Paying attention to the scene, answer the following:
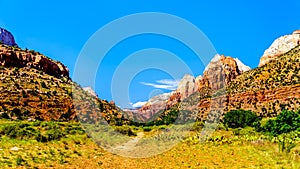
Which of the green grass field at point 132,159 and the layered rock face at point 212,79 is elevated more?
the layered rock face at point 212,79

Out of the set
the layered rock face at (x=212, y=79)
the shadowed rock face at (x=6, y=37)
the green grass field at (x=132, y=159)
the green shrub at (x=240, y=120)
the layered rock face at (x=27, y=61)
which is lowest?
the green grass field at (x=132, y=159)

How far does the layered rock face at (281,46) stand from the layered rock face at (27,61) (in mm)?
94446

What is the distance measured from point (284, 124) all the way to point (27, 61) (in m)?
62.6

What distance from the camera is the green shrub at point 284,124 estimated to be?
129ft

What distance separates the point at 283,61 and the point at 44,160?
84.1 meters

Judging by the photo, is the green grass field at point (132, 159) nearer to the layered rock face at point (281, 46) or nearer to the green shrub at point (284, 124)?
the green shrub at point (284, 124)

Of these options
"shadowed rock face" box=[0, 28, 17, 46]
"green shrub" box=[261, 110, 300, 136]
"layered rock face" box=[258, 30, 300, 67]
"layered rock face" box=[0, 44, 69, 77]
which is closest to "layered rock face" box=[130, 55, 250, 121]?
"layered rock face" box=[258, 30, 300, 67]

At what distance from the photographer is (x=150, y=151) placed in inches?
1139

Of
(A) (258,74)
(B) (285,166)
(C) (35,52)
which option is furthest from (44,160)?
(A) (258,74)

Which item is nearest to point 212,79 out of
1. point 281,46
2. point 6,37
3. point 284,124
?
point 281,46

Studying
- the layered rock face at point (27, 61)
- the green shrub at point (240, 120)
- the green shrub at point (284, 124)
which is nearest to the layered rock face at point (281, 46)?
the layered rock face at point (27, 61)

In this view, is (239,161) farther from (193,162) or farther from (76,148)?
(76,148)

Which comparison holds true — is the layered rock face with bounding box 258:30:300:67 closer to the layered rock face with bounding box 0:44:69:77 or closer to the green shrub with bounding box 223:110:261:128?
the layered rock face with bounding box 0:44:69:77

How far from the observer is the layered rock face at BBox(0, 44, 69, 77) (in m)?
73.9
